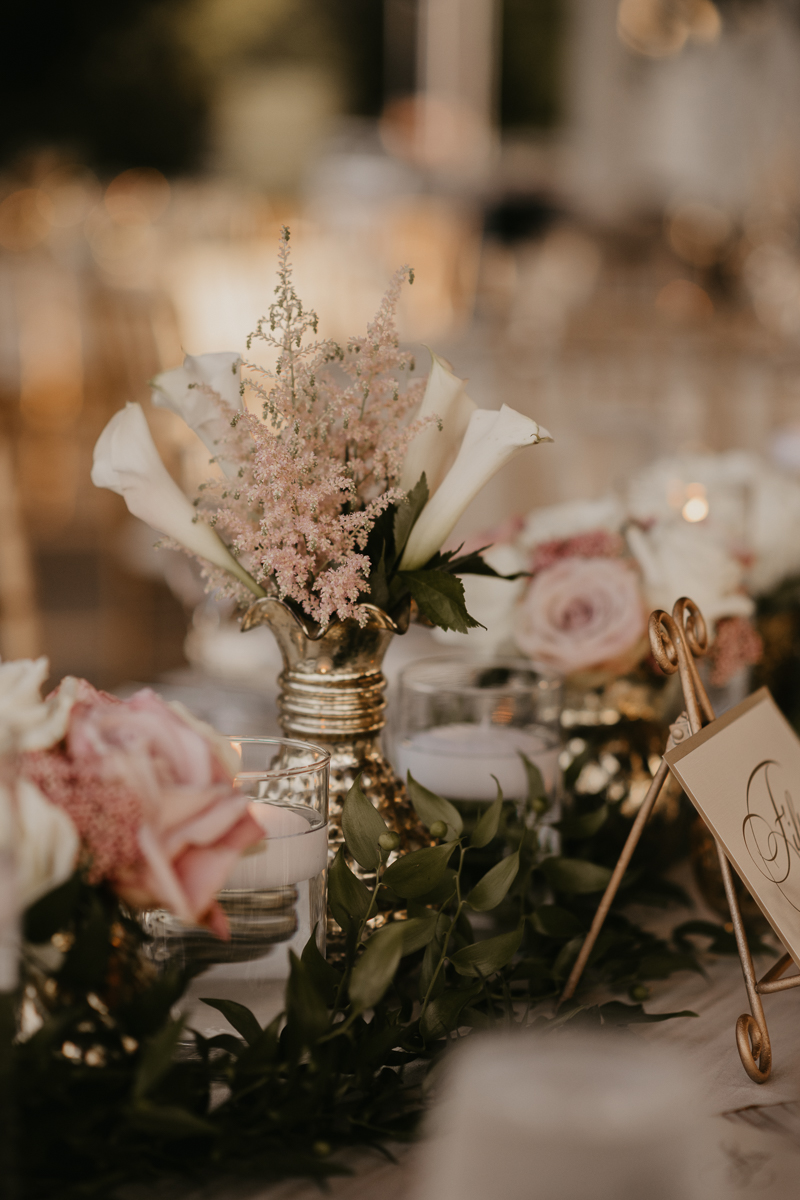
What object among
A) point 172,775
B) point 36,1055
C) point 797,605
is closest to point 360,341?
point 172,775

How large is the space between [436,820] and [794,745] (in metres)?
0.22

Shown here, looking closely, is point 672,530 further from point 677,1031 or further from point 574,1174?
point 574,1174

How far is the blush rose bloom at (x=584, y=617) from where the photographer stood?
0.82 metres

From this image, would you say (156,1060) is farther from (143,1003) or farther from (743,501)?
(743,501)

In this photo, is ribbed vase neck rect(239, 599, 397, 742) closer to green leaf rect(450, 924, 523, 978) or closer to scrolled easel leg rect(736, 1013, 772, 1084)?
green leaf rect(450, 924, 523, 978)

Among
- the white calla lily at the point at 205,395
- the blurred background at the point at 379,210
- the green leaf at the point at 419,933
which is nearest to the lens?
the green leaf at the point at 419,933

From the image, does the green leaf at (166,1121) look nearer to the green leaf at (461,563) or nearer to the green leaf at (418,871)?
the green leaf at (418,871)

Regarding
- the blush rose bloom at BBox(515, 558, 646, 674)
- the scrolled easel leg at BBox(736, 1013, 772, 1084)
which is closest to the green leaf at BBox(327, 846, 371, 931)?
the scrolled easel leg at BBox(736, 1013, 772, 1084)

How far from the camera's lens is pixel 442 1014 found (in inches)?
21.1

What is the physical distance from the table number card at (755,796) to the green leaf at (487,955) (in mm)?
118

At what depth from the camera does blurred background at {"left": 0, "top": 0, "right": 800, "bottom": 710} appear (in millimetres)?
4102

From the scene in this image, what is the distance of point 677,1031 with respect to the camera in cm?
61

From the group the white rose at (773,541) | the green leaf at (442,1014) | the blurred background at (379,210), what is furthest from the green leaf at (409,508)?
the blurred background at (379,210)

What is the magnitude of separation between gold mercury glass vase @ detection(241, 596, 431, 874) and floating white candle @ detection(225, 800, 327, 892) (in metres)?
0.09
